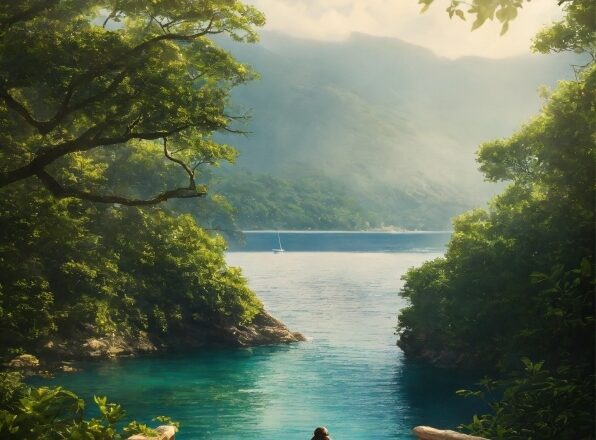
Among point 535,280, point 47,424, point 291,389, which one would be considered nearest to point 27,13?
point 47,424

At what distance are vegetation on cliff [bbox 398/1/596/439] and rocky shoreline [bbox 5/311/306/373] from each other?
14.0 m

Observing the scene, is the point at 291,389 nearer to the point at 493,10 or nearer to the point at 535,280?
the point at 535,280

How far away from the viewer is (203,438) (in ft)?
128

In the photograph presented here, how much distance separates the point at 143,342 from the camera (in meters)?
62.4

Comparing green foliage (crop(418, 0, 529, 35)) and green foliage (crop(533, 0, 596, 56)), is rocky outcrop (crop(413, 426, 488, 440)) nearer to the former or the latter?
green foliage (crop(418, 0, 529, 35))

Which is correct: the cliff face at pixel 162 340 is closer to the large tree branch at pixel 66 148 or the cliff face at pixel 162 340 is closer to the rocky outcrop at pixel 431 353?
the rocky outcrop at pixel 431 353

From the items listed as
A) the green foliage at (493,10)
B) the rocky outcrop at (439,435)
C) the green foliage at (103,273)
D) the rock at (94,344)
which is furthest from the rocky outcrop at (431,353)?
the green foliage at (493,10)

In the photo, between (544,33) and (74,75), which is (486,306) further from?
(74,75)

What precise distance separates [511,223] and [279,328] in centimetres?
3910

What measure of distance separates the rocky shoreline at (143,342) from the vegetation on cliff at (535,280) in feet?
45.8

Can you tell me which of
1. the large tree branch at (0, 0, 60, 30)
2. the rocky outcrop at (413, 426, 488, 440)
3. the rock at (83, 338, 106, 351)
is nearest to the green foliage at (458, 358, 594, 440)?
the rocky outcrop at (413, 426, 488, 440)

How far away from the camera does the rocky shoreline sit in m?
52.5

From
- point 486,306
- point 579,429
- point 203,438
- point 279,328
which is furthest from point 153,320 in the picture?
point 579,429

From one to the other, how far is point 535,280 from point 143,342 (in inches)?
1695
